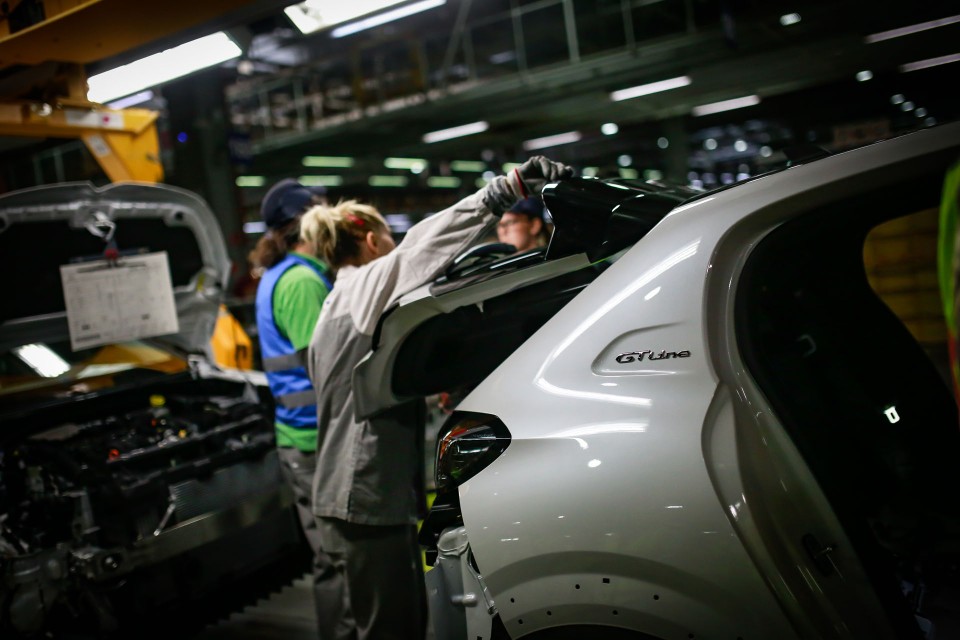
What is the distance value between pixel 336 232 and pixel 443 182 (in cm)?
2268

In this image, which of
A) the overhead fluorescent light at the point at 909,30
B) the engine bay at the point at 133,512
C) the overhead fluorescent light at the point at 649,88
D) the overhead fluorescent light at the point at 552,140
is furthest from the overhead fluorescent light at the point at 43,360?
the overhead fluorescent light at the point at 552,140

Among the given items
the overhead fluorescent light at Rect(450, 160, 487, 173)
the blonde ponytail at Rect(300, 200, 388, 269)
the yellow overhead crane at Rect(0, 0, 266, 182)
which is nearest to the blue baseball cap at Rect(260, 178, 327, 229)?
the blonde ponytail at Rect(300, 200, 388, 269)

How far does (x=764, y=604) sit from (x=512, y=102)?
12.9 metres

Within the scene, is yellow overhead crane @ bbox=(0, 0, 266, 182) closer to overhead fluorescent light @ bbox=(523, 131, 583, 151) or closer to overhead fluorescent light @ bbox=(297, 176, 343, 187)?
overhead fluorescent light @ bbox=(523, 131, 583, 151)

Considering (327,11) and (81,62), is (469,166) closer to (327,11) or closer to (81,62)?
(81,62)

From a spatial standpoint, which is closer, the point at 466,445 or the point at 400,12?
the point at 466,445

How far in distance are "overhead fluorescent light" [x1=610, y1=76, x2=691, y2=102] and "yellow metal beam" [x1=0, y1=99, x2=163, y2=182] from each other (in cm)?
923

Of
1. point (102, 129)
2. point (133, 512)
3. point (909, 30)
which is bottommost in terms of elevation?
point (133, 512)

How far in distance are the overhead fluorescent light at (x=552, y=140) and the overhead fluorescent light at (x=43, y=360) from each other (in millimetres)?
15390

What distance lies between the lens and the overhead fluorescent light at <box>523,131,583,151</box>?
61.2 ft

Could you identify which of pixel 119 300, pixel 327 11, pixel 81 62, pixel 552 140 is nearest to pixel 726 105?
pixel 552 140

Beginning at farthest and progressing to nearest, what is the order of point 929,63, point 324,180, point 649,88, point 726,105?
point 324,180
point 726,105
point 649,88
point 929,63

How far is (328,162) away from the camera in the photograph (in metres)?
18.7

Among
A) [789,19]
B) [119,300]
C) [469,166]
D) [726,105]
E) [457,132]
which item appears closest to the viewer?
[119,300]
